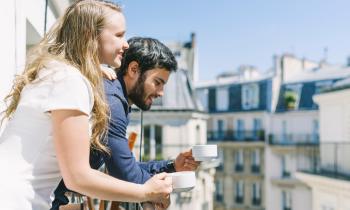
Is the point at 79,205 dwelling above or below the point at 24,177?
below

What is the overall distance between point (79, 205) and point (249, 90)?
32.0m

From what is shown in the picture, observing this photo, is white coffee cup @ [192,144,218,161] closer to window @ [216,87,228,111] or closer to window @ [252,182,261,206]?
window @ [252,182,261,206]

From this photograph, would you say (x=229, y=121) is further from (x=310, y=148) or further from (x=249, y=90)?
(x=310, y=148)

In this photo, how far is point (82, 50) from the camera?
5.38 feet

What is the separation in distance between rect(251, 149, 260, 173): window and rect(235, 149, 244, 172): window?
801mm

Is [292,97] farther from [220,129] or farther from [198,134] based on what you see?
[198,134]

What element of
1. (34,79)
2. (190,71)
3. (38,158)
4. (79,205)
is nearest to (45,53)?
(34,79)

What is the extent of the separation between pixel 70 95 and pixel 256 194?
1243 inches

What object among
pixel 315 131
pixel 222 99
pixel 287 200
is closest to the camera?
pixel 315 131

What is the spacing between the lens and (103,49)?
5.62 ft

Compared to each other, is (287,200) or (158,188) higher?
(158,188)

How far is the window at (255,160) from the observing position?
105 ft

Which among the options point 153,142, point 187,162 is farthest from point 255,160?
point 187,162

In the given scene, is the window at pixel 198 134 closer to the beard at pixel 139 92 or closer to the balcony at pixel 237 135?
the balcony at pixel 237 135
